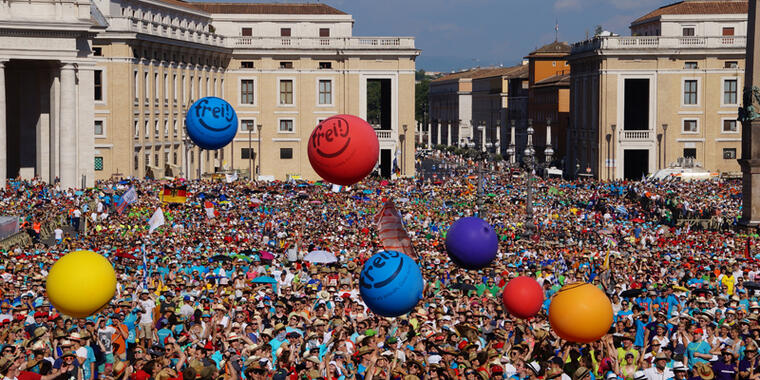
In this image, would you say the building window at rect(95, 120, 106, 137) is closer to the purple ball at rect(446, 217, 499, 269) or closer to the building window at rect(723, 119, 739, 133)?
the building window at rect(723, 119, 739, 133)

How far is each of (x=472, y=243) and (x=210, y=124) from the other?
5494 millimetres

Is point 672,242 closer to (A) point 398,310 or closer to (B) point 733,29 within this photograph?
(A) point 398,310

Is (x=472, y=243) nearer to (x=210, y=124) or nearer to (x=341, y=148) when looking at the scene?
(x=210, y=124)

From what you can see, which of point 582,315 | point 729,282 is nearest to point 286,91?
point 729,282

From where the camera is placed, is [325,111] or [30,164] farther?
[325,111]

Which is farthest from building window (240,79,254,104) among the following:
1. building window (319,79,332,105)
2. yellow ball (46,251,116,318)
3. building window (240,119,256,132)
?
yellow ball (46,251,116,318)

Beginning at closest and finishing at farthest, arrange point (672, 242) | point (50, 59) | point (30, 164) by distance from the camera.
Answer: point (672, 242), point (50, 59), point (30, 164)

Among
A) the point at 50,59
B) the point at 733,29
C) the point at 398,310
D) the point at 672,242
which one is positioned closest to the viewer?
the point at 398,310

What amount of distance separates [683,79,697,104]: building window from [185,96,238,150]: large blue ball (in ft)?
223

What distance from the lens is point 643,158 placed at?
9262cm

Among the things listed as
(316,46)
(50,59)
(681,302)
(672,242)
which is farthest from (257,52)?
(681,302)

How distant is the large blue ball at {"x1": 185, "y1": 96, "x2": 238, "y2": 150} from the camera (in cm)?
2645

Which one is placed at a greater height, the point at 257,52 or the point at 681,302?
the point at 257,52

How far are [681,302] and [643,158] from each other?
7101 centimetres
